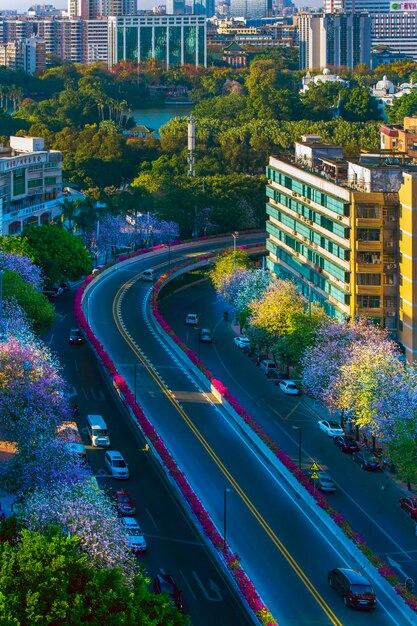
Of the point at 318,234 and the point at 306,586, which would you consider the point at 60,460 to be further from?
the point at 318,234

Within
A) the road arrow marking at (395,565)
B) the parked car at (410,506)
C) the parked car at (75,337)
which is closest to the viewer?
the road arrow marking at (395,565)

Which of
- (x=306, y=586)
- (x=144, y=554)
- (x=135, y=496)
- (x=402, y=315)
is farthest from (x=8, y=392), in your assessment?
(x=402, y=315)

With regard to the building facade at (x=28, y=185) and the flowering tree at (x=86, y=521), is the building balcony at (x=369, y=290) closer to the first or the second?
the flowering tree at (x=86, y=521)

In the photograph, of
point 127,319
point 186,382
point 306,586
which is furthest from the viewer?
point 127,319

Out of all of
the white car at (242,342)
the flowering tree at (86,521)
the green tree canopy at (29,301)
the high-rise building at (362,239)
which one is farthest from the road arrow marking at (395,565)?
the white car at (242,342)

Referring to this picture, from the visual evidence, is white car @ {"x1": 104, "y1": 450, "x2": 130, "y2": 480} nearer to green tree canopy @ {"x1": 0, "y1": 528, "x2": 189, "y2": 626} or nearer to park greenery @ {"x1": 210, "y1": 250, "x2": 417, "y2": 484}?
park greenery @ {"x1": 210, "y1": 250, "x2": 417, "y2": 484}
